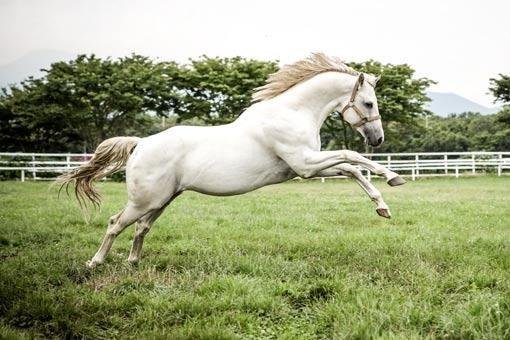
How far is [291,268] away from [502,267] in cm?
257

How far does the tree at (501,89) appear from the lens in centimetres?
3847

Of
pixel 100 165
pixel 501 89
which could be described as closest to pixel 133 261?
pixel 100 165

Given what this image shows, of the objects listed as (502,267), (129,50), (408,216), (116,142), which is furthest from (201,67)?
(502,267)

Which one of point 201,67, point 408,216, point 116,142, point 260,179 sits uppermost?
point 201,67

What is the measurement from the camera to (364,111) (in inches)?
257

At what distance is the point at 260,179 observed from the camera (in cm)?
629

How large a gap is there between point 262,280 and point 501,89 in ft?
131

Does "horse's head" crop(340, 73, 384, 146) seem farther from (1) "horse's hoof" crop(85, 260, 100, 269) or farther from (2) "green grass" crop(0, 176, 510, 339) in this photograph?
(1) "horse's hoof" crop(85, 260, 100, 269)

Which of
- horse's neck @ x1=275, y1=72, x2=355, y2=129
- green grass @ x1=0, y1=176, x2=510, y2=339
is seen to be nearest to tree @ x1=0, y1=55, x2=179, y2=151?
green grass @ x1=0, y1=176, x2=510, y2=339

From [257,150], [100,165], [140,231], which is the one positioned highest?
[257,150]

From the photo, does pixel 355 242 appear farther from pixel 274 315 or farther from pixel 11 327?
pixel 11 327

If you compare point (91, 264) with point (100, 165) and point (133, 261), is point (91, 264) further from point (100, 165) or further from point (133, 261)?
point (100, 165)

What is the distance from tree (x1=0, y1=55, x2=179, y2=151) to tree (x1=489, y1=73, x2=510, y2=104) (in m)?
26.1

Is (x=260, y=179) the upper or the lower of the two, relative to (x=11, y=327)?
upper
